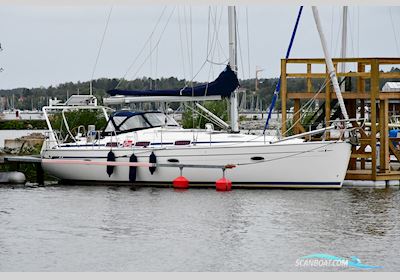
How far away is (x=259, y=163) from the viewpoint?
37438 mm

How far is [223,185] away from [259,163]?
4.74 feet

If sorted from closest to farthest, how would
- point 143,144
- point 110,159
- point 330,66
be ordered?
1. point 330,66
2. point 143,144
3. point 110,159

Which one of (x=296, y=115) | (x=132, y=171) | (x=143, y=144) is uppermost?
(x=296, y=115)

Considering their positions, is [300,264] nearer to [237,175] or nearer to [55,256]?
[55,256]

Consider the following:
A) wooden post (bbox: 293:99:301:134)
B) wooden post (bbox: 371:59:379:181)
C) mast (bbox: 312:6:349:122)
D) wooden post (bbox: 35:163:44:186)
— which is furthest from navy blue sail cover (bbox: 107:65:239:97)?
wooden post (bbox: 371:59:379:181)

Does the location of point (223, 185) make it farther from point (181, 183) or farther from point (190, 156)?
point (181, 183)

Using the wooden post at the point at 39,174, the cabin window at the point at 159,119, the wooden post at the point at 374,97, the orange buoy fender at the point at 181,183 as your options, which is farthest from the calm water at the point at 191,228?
the cabin window at the point at 159,119

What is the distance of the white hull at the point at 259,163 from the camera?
121ft

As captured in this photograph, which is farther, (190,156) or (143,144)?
(143,144)

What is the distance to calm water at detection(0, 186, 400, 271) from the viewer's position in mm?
24938

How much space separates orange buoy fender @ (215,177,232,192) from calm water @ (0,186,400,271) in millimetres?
421

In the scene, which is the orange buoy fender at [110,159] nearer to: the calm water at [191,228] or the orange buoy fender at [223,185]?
the calm water at [191,228]

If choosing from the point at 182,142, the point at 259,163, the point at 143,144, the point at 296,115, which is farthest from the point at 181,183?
the point at 296,115

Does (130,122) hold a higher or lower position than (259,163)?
higher
